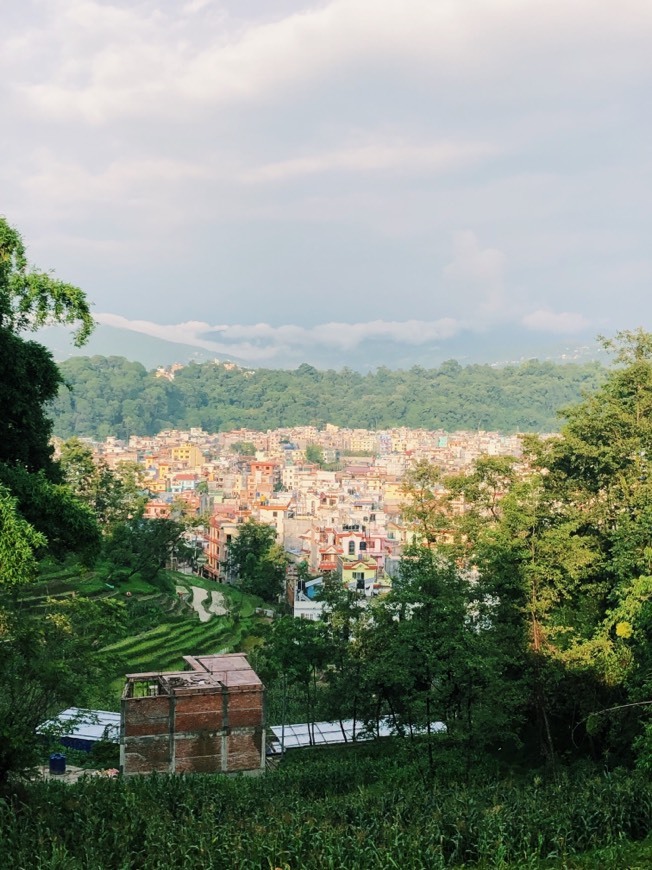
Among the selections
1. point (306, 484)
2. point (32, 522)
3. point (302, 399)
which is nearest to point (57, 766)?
point (32, 522)

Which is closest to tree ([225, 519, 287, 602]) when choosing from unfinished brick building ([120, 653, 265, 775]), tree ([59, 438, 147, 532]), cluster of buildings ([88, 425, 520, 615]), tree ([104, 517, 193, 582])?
cluster of buildings ([88, 425, 520, 615])

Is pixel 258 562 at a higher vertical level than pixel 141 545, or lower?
lower

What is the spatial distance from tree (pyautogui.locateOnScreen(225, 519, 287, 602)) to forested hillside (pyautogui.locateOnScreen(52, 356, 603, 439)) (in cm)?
8537

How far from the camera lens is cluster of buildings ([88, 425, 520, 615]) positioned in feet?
153

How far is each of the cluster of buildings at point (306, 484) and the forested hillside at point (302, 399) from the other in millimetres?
8669

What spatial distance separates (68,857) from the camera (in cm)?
525

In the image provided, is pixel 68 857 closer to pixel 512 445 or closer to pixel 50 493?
pixel 50 493

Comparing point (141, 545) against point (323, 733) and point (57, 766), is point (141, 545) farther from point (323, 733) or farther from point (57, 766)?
point (57, 766)

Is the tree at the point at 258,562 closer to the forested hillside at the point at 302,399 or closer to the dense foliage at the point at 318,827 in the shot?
the dense foliage at the point at 318,827

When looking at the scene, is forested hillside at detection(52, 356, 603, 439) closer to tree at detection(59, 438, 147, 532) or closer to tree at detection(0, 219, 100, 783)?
tree at detection(59, 438, 147, 532)

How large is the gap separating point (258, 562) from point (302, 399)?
107812 mm

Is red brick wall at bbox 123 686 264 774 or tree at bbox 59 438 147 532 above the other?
tree at bbox 59 438 147 532

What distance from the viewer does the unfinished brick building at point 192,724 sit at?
12023 mm

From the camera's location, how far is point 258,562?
40312 millimetres
